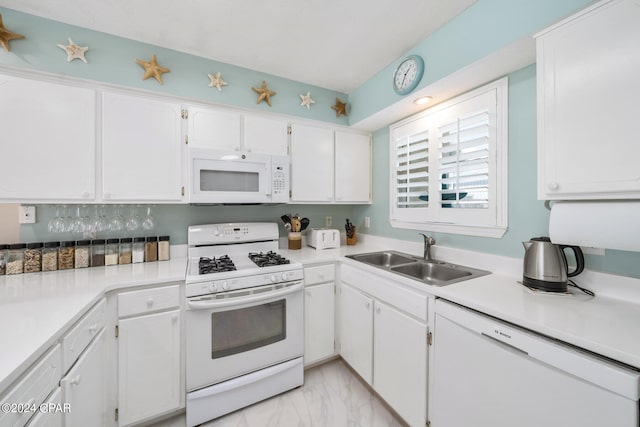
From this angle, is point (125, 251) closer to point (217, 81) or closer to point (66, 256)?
point (66, 256)

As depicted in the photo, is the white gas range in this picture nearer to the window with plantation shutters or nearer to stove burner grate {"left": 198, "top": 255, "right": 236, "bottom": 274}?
stove burner grate {"left": 198, "top": 255, "right": 236, "bottom": 274}

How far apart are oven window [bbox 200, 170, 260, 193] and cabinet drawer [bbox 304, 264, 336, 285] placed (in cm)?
80

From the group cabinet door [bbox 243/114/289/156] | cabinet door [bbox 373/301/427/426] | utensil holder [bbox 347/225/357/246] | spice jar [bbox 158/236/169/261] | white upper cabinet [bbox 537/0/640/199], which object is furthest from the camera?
utensil holder [bbox 347/225/357/246]

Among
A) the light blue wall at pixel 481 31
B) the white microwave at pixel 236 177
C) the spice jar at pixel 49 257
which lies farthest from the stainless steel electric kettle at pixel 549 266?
the spice jar at pixel 49 257

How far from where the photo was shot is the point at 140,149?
5.66 ft

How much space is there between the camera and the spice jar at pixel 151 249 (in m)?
1.88

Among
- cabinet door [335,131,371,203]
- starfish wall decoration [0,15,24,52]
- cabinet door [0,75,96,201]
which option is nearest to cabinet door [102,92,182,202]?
cabinet door [0,75,96,201]

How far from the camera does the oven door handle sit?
1.48 m

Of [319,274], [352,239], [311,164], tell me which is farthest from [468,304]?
[311,164]

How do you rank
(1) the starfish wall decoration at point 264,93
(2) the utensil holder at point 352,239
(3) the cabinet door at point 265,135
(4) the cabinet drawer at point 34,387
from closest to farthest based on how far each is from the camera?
(4) the cabinet drawer at point 34,387 < (3) the cabinet door at point 265,135 < (1) the starfish wall decoration at point 264,93 < (2) the utensil holder at point 352,239

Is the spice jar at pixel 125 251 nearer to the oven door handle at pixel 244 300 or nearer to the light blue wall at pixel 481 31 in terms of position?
the oven door handle at pixel 244 300

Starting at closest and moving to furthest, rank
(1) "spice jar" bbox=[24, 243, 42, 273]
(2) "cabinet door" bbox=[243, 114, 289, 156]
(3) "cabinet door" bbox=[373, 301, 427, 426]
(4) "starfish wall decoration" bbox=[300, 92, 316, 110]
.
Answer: (3) "cabinet door" bbox=[373, 301, 427, 426]
(1) "spice jar" bbox=[24, 243, 42, 273]
(2) "cabinet door" bbox=[243, 114, 289, 156]
(4) "starfish wall decoration" bbox=[300, 92, 316, 110]

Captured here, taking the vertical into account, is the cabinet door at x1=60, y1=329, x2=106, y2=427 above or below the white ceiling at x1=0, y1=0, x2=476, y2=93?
below

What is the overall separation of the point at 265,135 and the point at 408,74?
1235 mm
